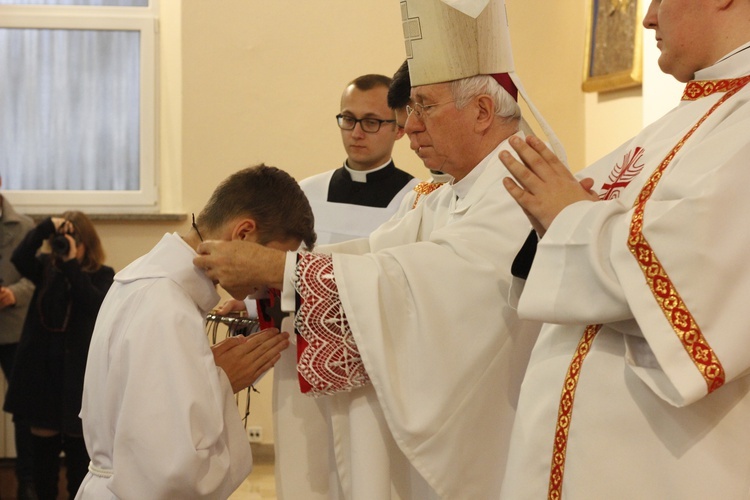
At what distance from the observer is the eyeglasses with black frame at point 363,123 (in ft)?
15.0

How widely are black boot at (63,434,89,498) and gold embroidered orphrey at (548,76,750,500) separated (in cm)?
387

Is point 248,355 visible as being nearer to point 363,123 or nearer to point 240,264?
point 240,264

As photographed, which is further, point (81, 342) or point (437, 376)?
point (81, 342)

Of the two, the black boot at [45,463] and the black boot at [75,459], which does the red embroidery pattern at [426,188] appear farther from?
the black boot at [45,463]

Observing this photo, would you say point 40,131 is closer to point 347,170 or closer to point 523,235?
point 347,170

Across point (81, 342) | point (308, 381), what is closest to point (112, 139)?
point (81, 342)

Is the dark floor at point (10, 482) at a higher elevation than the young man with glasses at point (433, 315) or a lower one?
lower

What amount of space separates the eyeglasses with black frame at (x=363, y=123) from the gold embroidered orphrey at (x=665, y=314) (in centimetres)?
253

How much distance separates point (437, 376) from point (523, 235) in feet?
1.43

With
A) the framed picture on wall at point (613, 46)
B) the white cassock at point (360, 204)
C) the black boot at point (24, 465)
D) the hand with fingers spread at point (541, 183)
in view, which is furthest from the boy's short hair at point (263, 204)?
the framed picture on wall at point (613, 46)

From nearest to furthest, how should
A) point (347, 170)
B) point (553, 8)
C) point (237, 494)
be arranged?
point (347, 170), point (237, 494), point (553, 8)

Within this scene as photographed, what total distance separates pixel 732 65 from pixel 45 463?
4458 mm

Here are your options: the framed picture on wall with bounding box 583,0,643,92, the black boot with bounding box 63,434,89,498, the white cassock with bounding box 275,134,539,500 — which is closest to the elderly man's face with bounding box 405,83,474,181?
the white cassock with bounding box 275,134,539,500

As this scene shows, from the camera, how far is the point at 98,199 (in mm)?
7340
